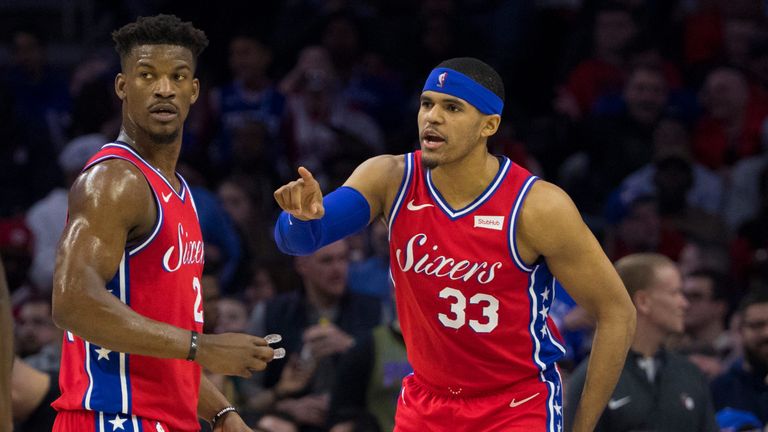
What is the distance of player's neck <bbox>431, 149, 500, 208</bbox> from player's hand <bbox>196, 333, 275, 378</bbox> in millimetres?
1310

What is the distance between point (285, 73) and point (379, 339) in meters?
4.93

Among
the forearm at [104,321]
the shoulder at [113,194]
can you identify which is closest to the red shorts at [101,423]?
the forearm at [104,321]

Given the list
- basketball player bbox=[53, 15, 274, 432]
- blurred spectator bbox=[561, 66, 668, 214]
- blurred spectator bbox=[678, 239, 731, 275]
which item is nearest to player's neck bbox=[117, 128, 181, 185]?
basketball player bbox=[53, 15, 274, 432]

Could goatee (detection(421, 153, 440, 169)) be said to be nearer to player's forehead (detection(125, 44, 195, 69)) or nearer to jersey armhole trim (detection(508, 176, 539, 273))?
jersey armhole trim (detection(508, 176, 539, 273))

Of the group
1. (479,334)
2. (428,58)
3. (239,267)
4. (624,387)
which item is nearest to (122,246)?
(479,334)

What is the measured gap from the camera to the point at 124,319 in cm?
438

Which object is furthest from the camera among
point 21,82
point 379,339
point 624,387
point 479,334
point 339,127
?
point 21,82

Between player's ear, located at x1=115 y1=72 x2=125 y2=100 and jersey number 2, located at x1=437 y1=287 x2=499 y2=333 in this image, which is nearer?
player's ear, located at x1=115 y1=72 x2=125 y2=100

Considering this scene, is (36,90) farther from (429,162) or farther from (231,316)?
(429,162)

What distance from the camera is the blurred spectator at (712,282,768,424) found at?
8.28 m

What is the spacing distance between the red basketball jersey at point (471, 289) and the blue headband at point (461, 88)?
11.9 inches

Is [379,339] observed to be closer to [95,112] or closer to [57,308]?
[57,308]

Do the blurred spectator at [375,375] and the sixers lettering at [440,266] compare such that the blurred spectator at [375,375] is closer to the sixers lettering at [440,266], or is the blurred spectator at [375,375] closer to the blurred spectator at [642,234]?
the sixers lettering at [440,266]

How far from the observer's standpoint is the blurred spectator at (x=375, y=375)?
25.7 ft
